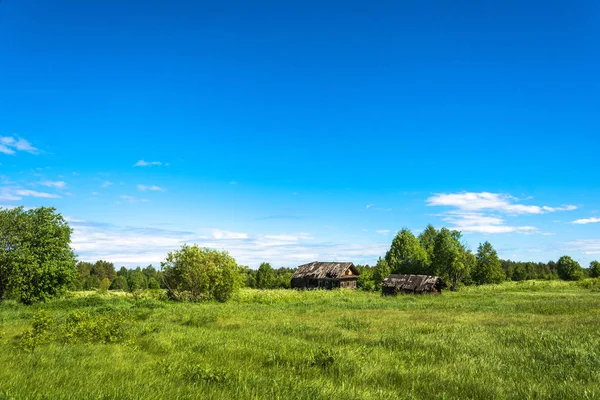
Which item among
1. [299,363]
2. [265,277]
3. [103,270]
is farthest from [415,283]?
[103,270]

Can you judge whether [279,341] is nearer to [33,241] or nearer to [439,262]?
[33,241]

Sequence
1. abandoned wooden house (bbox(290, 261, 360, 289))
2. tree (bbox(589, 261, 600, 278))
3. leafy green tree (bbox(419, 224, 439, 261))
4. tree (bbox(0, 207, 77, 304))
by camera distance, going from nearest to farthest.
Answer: tree (bbox(0, 207, 77, 304)) → abandoned wooden house (bbox(290, 261, 360, 289)) → leafy green tree (bbox(419, 224, 439, 261)) → tree (bbox(589, 261, 600, 278))

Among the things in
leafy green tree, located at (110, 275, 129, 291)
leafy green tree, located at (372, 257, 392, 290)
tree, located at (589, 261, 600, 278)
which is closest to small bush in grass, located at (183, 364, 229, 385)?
leafy green tree, located at (372, 257, 392, 290)

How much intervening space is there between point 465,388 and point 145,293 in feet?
142

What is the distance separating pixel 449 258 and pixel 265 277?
44.3 metres

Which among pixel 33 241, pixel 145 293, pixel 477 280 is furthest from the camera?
pixel 477 280

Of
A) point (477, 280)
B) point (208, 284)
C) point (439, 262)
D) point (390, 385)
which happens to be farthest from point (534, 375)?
point (477, 280)

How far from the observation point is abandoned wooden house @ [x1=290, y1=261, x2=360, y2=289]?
68312 millimetres

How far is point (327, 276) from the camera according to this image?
226 feet

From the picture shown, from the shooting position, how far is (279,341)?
44.9ft

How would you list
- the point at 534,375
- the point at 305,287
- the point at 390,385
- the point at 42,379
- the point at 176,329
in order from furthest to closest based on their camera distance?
the point at 305,287
the point at 176,329
the point at 534,375
the point at 390,385
the point at 42,379

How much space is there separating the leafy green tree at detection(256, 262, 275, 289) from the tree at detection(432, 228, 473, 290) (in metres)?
39.1

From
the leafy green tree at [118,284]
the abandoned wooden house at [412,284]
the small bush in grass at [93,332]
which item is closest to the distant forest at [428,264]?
the leafy green tree at [118,284]

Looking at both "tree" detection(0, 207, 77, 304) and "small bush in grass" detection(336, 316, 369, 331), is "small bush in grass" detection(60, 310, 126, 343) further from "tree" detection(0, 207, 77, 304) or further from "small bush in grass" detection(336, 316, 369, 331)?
"tree" detection(0, 207, 77, 304)
